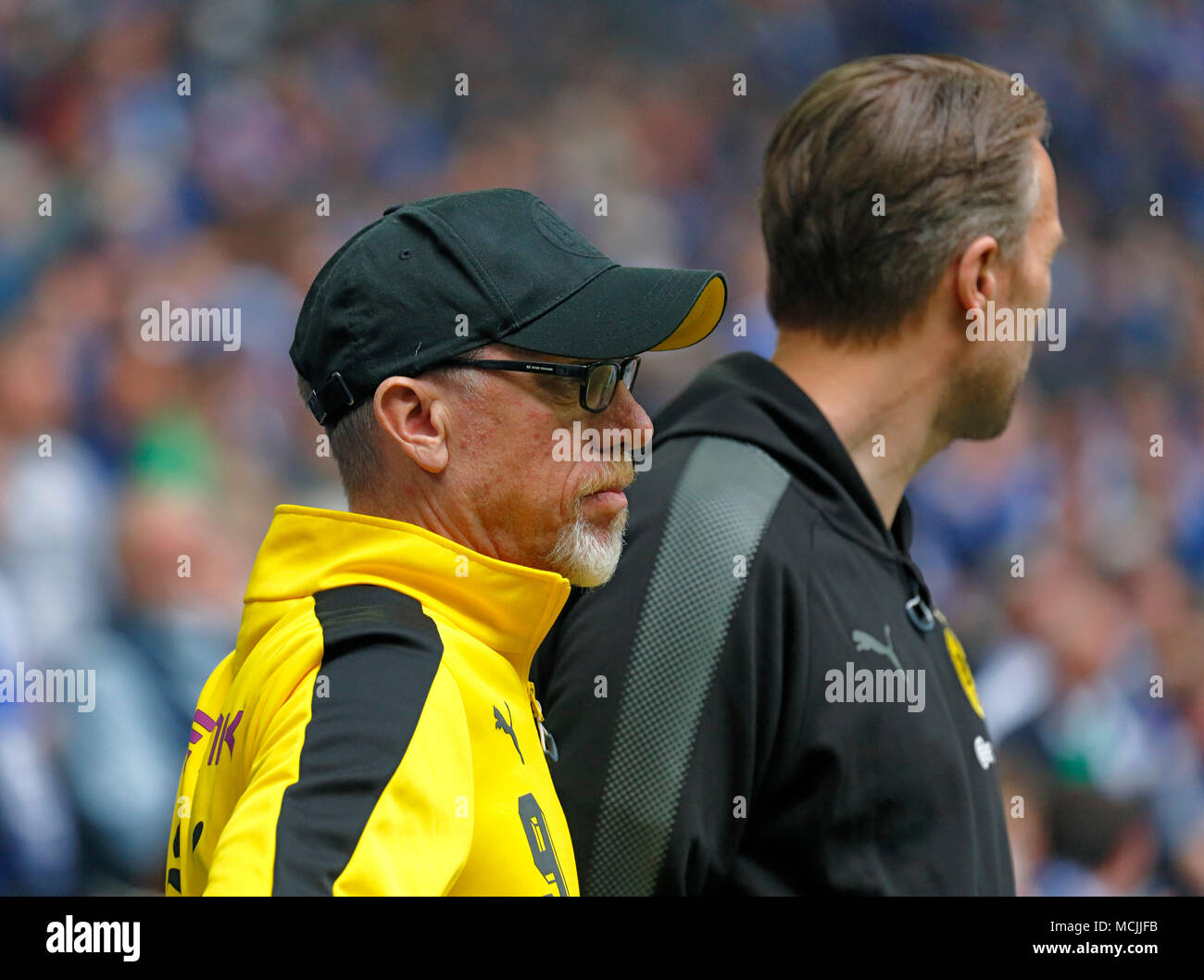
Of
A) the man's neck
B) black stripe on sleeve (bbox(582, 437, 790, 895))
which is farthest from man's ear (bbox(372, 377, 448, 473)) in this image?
the man's neck

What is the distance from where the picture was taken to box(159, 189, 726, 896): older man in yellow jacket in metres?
1.11

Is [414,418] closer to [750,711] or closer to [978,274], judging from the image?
[750,711]

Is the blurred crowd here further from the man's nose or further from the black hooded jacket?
the man's nose

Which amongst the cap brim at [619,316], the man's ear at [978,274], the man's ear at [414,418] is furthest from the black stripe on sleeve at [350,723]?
the man's ear at [978,274]

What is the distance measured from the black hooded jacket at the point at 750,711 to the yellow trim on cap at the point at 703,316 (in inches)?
10.5

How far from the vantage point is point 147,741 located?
3234 mm

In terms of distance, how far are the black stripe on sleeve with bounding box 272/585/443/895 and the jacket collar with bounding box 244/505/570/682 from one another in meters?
0.03

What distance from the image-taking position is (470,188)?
13.7ft

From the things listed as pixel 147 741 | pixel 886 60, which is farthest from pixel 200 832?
pixel 147 741

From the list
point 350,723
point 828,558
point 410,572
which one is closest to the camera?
point 350,723

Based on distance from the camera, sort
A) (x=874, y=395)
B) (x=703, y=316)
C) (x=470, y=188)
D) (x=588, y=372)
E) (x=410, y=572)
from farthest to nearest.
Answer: (x=470, y=188), (x=874, y=395), (x=703, y=316), (x=588, y=372), (x=410, y=572)

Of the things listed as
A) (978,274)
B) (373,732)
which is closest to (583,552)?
(373,732)

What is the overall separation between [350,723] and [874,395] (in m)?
1.16
